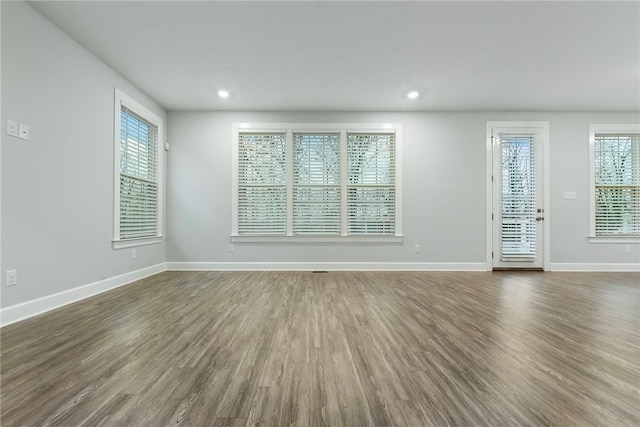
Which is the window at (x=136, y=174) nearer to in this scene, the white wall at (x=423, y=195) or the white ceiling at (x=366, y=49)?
the white wall at (x=423, y=195)

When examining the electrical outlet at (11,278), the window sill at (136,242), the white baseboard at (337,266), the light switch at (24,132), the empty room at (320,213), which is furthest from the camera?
the white baseboard at (337,266)

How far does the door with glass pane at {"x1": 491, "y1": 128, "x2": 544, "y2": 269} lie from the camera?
4.43 meters

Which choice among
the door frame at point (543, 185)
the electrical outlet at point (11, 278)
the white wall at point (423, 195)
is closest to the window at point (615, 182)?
the white wall at point (423, 195)

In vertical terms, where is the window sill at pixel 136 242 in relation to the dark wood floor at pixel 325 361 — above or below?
above

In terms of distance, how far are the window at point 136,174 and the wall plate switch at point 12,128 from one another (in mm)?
1092

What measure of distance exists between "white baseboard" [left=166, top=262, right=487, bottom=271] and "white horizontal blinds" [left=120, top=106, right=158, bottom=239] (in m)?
0.94

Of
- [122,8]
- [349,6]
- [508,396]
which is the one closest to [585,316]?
[508,396]

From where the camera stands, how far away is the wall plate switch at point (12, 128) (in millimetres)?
2098

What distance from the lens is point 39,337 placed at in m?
1.86

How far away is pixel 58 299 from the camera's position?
248 cm

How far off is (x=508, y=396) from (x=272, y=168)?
159 inches

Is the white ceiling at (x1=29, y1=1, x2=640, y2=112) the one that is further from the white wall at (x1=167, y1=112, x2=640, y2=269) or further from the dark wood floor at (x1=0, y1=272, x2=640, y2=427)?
the dark wood floor at (x1=0, y1=272, x2=640, y2=427)

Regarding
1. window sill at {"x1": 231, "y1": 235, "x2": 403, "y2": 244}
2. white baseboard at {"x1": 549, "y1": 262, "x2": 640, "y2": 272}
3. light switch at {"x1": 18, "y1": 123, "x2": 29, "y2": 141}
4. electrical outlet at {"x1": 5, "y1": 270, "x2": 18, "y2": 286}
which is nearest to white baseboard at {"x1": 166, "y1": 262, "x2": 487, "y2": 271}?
window sill at {"x1": 231, "y1": 235, "x2": 403, "y2": 244}

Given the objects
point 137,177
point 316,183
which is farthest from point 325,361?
point 137,177
